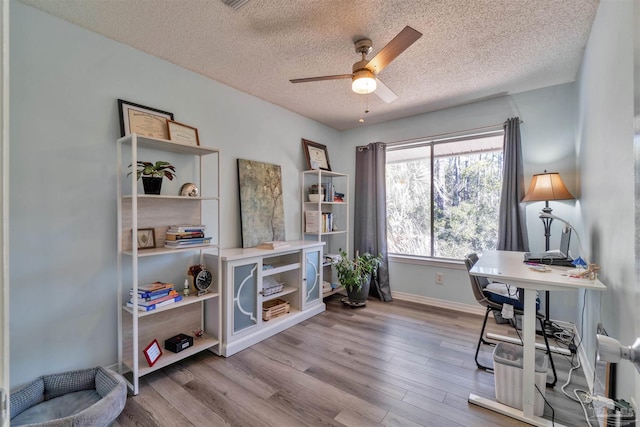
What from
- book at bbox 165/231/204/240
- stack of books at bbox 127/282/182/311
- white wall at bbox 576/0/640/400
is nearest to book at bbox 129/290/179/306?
stack of books at bbox 127/282/182/311

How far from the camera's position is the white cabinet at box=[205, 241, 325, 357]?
241cm

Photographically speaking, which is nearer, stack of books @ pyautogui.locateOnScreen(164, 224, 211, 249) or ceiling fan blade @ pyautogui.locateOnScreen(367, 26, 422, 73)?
ceiling fan blade @ pyautogui.locateOnScreen(367, 26, 422, 73)

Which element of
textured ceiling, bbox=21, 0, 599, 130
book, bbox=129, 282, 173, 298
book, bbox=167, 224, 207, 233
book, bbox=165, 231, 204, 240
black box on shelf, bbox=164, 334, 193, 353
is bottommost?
black box on shelf, bbox=164, 334, 193, 353

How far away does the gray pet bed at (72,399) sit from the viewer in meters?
1.45

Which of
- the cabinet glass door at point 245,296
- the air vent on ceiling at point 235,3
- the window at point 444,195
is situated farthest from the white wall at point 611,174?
the cabinet glass door at point 245,296

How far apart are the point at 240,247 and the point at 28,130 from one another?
180 cm

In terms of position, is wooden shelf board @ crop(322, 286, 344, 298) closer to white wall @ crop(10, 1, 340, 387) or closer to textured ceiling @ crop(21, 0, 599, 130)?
white wall @ crop(10, 1, 340, 387)

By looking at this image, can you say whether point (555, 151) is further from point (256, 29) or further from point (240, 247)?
point (240, 247)

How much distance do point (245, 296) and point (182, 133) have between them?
1.53 m

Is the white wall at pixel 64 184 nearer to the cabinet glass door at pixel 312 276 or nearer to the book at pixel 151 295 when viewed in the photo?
the book at pixel 151 295

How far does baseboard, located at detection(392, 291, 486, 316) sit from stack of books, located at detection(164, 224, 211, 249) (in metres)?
2.74

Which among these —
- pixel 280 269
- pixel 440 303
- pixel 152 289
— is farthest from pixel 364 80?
pixel 440 303

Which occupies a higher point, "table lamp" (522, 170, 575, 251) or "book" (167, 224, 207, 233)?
"table lamp" (522, 170, 575, 251)

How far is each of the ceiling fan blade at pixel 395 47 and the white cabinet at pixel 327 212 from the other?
176 cm
